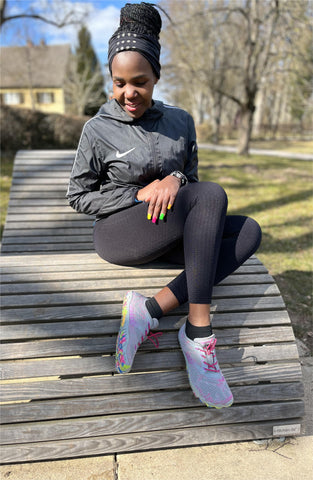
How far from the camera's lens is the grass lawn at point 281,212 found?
3.77 meters

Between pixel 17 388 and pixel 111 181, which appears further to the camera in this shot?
pixel 111 181

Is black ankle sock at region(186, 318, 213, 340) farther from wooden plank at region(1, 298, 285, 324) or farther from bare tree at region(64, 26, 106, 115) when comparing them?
bare tree at region(64, 26, 106, 115)

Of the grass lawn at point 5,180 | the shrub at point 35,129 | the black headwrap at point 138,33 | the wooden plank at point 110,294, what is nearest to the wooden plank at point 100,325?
the wooden plank at point 110,294

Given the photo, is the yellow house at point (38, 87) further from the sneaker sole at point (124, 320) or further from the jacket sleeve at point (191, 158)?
the sneaker sole at point (124, 320)

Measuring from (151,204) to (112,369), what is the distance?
0.82m

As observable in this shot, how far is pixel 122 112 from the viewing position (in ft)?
7.22

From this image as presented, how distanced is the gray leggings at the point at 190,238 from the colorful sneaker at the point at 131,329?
192 millimetres

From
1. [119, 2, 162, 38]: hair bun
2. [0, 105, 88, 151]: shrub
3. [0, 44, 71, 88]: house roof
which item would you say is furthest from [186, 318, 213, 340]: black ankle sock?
[0, 44, 71, 88]: house roof

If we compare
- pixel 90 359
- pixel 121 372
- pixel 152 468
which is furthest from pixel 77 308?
pixel 152 468

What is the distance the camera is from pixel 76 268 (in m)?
2.25

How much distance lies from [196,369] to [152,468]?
1.59ft

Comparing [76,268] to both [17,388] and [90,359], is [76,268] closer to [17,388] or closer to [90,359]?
[90,359]

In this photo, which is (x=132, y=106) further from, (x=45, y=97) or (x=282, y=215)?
(x=45, y=97)

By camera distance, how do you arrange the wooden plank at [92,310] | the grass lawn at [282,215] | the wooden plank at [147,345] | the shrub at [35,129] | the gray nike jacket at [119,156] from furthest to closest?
1. the shrub at [35,129]
2. the grass lawn at [282,215]
3. the gray nike jacket at [119,156]
4. the wooden plank at [92,310]
5. the wooden plank at [147,345]
